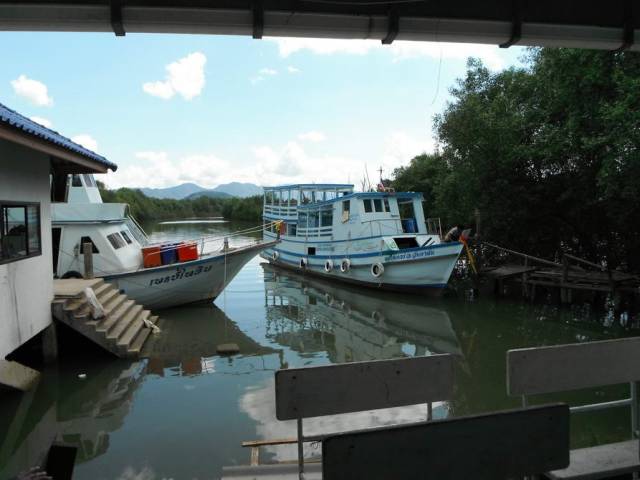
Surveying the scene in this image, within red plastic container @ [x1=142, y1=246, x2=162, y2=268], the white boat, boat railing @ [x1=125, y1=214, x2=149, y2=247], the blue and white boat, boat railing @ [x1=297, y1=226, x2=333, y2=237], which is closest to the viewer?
the white boat

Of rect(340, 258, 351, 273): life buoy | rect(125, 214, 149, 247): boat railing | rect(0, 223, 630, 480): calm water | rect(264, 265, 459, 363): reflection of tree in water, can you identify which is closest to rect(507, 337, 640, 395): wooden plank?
rect(0, 223, 630, 480): calm water

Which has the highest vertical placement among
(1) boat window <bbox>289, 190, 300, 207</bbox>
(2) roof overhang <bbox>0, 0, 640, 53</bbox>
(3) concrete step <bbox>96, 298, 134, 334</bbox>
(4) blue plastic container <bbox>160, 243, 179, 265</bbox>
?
(2) roof overhang <bbox>0, 0, 640, 53</bbox>

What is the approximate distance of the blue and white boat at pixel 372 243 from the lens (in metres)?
15.8

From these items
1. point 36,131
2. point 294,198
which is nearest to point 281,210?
point 294,198

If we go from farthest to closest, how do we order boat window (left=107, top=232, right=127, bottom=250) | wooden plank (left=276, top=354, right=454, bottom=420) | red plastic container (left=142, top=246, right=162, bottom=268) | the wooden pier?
red plastic container (left=142, top=246, right=162, bottom=268) → boat window (left=107, top=232, right=127, bottom=250) → the wooden pier → wooden plank (left=276, top=354, right=454, bottom=420)

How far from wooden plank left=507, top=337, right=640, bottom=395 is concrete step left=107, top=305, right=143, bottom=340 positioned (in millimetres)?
7417

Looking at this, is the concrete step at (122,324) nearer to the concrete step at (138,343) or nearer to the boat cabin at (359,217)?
the concrete step at (138,343)

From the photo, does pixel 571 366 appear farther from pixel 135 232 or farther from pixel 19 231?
pixel 135 232

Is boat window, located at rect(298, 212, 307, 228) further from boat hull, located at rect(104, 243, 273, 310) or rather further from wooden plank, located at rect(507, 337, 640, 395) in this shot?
wooden plank, located at rect(507, 337, 640, 395)

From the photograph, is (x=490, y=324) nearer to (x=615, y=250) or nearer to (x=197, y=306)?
(x=615, y=250)

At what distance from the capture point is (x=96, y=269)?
12516 mm

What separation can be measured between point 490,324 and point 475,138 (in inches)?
239

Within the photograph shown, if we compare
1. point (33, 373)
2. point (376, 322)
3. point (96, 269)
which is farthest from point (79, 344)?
point (376, 322)

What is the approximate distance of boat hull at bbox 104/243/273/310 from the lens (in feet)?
41.4
